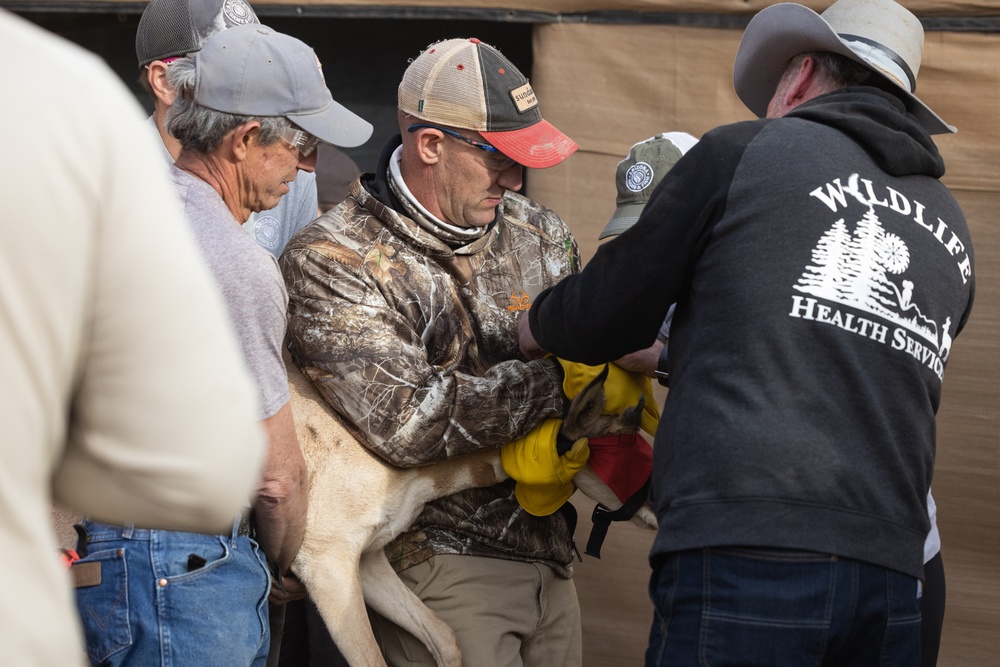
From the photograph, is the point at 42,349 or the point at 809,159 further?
the point at 809,159

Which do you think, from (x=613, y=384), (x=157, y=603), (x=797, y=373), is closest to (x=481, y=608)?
(x=613, y=384)

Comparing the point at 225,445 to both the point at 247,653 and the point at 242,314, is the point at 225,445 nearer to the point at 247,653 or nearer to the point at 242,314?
the point at 242,314

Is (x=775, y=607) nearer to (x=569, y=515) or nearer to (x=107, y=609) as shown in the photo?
(x=569, y=515)

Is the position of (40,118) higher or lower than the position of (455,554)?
higher

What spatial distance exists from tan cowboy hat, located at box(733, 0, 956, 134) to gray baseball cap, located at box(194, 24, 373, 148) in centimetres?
98

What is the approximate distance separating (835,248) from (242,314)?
1.13 meters

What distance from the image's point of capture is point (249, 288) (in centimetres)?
208

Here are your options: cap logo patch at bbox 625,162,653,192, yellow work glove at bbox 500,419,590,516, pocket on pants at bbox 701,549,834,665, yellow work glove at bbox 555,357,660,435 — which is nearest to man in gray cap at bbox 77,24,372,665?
yellow work glove at bbox 500,419,590,516

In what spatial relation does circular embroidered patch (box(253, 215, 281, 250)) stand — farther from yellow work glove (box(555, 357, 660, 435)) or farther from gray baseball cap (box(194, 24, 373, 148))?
yellow work glove (box(555, 357, 660, 435))

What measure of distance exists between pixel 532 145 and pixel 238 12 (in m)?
1.04

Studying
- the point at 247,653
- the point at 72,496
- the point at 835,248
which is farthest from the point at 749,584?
the point at 72,496

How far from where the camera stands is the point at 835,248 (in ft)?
6.53

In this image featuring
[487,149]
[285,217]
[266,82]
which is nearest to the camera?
[266,82]

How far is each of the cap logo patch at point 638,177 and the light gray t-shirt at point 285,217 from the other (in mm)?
989
